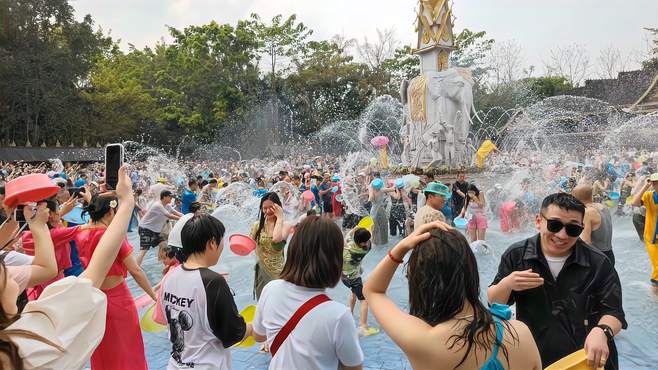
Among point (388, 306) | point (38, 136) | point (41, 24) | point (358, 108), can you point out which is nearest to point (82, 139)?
point (38, 136)

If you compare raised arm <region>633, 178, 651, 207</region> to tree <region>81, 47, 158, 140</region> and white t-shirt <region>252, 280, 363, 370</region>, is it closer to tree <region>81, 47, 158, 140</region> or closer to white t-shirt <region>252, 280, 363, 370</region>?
white t-shirt <region>252, 280, 363, 370</region>

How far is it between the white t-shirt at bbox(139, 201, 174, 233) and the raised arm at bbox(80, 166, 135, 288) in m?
6.07

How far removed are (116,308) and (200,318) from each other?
133 cm

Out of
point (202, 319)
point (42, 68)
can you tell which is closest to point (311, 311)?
point (202, 319)

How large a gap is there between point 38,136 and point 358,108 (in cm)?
2689

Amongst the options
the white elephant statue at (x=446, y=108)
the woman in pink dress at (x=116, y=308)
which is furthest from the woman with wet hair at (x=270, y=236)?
the white elephant statue at (x=446, y=108)

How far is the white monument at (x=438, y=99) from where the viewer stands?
16312mm

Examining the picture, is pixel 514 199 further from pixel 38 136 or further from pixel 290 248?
pixel 38 136

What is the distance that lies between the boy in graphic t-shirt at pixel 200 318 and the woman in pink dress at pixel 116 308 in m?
1.00

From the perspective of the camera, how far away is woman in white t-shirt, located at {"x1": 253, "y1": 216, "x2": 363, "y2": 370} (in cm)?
220

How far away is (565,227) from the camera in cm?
247

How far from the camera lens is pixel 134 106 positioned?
1677 inches

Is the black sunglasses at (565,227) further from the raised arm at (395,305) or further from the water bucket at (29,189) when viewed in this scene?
the water bucket at (29,189)

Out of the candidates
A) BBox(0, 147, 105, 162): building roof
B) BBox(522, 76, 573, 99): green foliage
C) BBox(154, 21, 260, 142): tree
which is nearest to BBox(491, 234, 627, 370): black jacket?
BBox(0, 147, 105, 162): building roof
